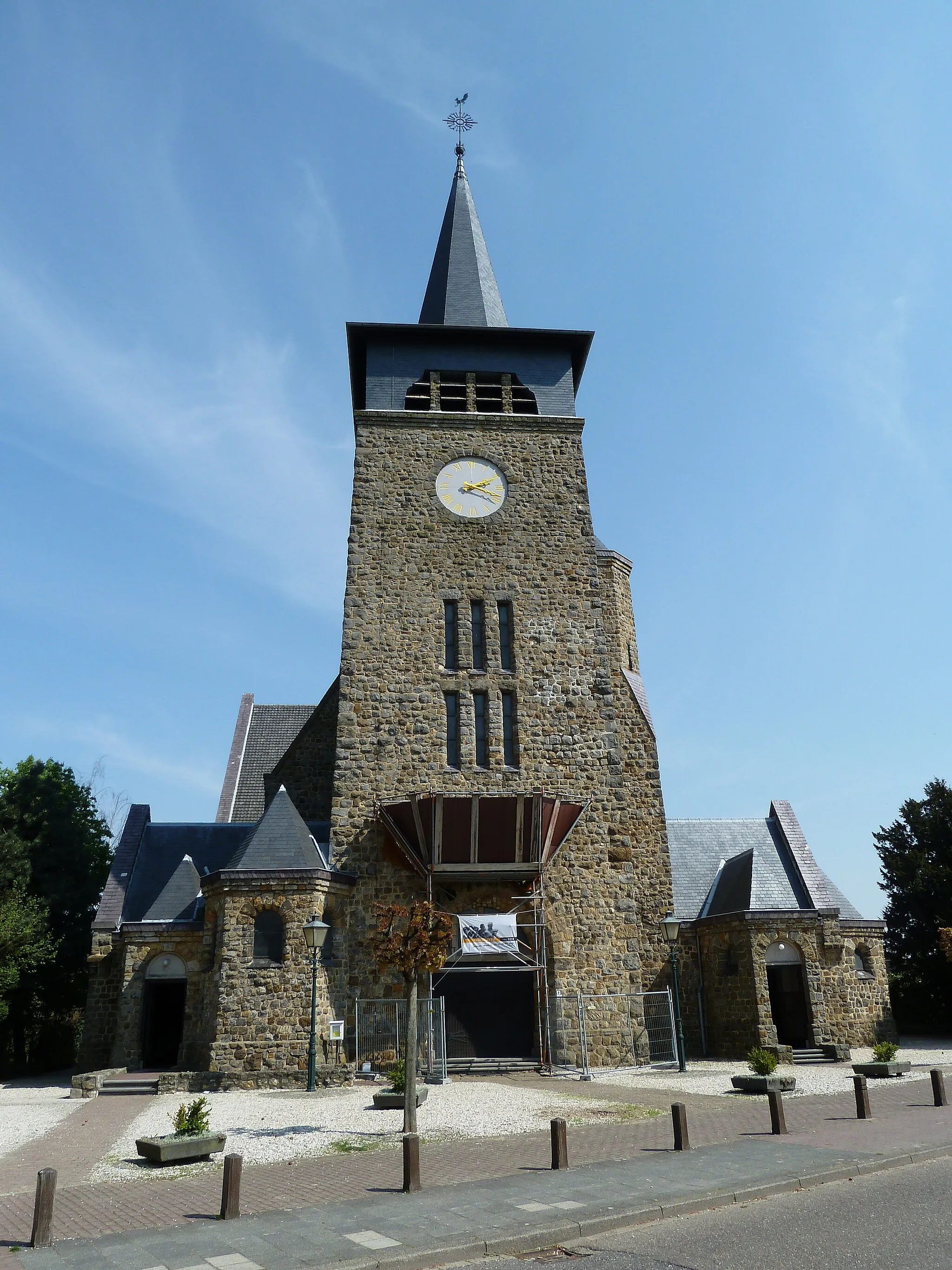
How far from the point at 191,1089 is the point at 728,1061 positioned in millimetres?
12086

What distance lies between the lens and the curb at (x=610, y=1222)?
22.5 feet

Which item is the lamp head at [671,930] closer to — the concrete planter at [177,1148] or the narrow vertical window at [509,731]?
the narrow vertical window at [509,731]

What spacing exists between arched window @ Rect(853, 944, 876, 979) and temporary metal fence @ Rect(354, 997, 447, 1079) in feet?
37.8

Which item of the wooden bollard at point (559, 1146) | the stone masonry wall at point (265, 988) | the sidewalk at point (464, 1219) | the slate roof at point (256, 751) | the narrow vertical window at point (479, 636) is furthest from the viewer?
the slate roof at point (256, 751)

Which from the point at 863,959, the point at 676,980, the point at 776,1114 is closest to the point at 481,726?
the point at 676,980

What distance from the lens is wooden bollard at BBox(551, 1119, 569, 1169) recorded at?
9.66 m

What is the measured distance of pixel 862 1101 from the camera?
12680mm

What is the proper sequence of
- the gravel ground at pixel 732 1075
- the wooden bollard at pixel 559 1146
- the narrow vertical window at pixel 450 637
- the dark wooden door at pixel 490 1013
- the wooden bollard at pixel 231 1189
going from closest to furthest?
1. the wooden bollard at pixel 231 1189
2. the wooden bollard at pixel 559 1146
3. the gravel ground at pixel 732 1075
4. the dark wooden door at pixel 490 1013
5. the narrow vertical window at pixel 450 637

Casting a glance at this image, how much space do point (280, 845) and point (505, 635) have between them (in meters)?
7.81

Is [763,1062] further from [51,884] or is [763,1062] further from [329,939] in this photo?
[51,884]

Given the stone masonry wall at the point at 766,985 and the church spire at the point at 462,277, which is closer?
the stone masonry wall at the point at 766,985

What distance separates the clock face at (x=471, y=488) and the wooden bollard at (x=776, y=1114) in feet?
53.5

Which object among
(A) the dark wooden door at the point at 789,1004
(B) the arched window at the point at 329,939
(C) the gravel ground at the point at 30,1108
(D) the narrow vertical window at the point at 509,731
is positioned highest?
Answer: (D) the narrow vertical window at the point at 509,731

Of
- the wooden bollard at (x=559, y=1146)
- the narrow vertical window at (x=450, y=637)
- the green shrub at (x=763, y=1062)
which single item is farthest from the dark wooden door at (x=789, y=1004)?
the wooden bollard at (x=559, y=1146)
